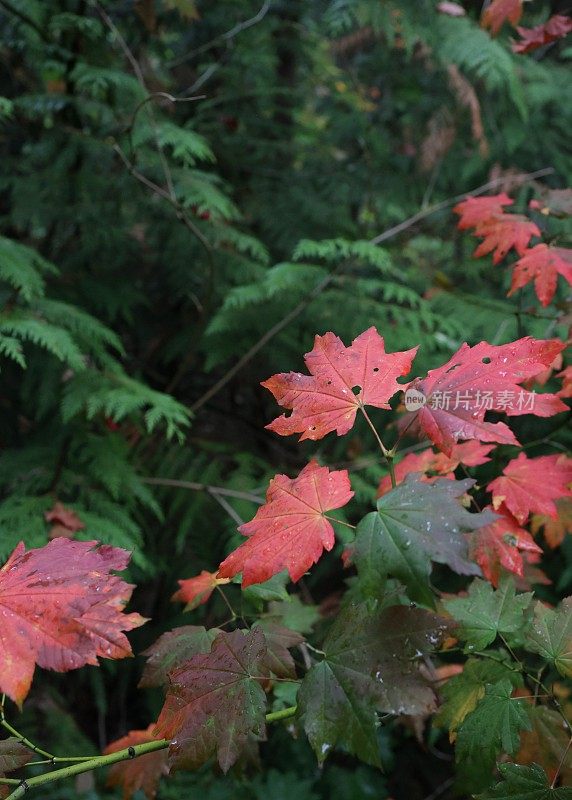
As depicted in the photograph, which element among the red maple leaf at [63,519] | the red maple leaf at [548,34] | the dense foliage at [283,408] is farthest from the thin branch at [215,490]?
the red maple leaf at [548,34]

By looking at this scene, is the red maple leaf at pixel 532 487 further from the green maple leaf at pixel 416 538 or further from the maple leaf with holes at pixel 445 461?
the green maple leaf at pixel 416 538

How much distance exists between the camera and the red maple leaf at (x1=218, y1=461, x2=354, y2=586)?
0.81 meters

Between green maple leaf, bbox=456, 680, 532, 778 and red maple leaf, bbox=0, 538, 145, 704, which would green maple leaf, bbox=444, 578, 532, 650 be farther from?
red maple leaf, bbox=0, 538, 145, 704

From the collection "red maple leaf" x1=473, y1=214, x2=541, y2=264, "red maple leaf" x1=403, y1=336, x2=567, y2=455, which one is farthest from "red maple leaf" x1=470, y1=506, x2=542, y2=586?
"red maple leaf" x1=473, y1=214, x2=541, y2=264

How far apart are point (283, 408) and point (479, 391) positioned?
5.75 feet

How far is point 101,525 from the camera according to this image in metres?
1.57

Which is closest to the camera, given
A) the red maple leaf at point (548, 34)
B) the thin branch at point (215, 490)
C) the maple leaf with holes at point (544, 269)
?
the maple leaf with holes at point (544, 269)

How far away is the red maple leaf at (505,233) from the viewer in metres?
1.46

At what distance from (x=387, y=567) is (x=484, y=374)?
1.04ft

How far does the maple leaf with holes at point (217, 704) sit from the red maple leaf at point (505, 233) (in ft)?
3.51

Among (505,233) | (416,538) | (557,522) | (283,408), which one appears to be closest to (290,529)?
(416,538)

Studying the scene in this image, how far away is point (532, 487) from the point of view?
1109 millimetres

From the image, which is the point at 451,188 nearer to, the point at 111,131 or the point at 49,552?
the point at 111,131

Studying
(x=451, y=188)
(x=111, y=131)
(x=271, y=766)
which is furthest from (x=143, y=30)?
(x=271, y=766)
